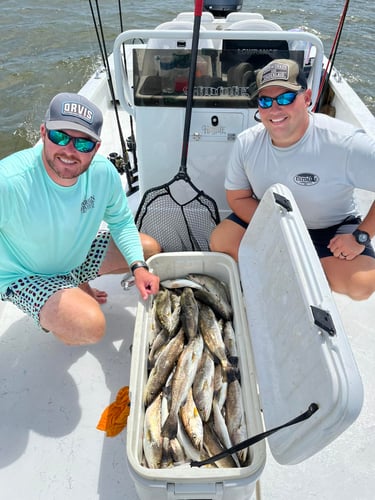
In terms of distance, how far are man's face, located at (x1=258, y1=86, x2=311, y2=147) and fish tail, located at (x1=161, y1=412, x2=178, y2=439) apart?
1597mm

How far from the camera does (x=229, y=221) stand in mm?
2682

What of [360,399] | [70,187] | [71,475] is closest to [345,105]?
[70,187]

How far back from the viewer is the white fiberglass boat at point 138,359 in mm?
1650

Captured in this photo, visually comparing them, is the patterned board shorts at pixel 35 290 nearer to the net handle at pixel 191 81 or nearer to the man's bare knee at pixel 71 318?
the man's bare knee at pixel 71 318

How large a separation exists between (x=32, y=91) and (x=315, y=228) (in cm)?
710

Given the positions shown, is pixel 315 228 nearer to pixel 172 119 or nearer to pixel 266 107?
pixel 266 107

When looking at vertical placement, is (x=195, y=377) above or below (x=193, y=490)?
below

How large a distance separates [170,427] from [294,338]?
677 mm

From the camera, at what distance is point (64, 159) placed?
1903 millimetres

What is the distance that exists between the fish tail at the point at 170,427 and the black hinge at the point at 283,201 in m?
1.09

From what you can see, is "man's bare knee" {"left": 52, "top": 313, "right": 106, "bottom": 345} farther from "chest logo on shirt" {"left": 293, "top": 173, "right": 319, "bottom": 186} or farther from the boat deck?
"chest logo on shirt" {"left": 293, "top": 173, "right": 319, "bottom": 186}

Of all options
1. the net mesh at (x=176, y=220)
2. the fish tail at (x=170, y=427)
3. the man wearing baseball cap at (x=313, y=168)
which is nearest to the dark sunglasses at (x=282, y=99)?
the man wearing baseball cap at (x=313, y=168)

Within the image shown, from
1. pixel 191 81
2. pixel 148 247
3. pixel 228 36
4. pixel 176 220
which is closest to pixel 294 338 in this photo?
pixel 148 247

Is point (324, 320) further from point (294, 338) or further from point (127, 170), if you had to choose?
point (127, 170)
